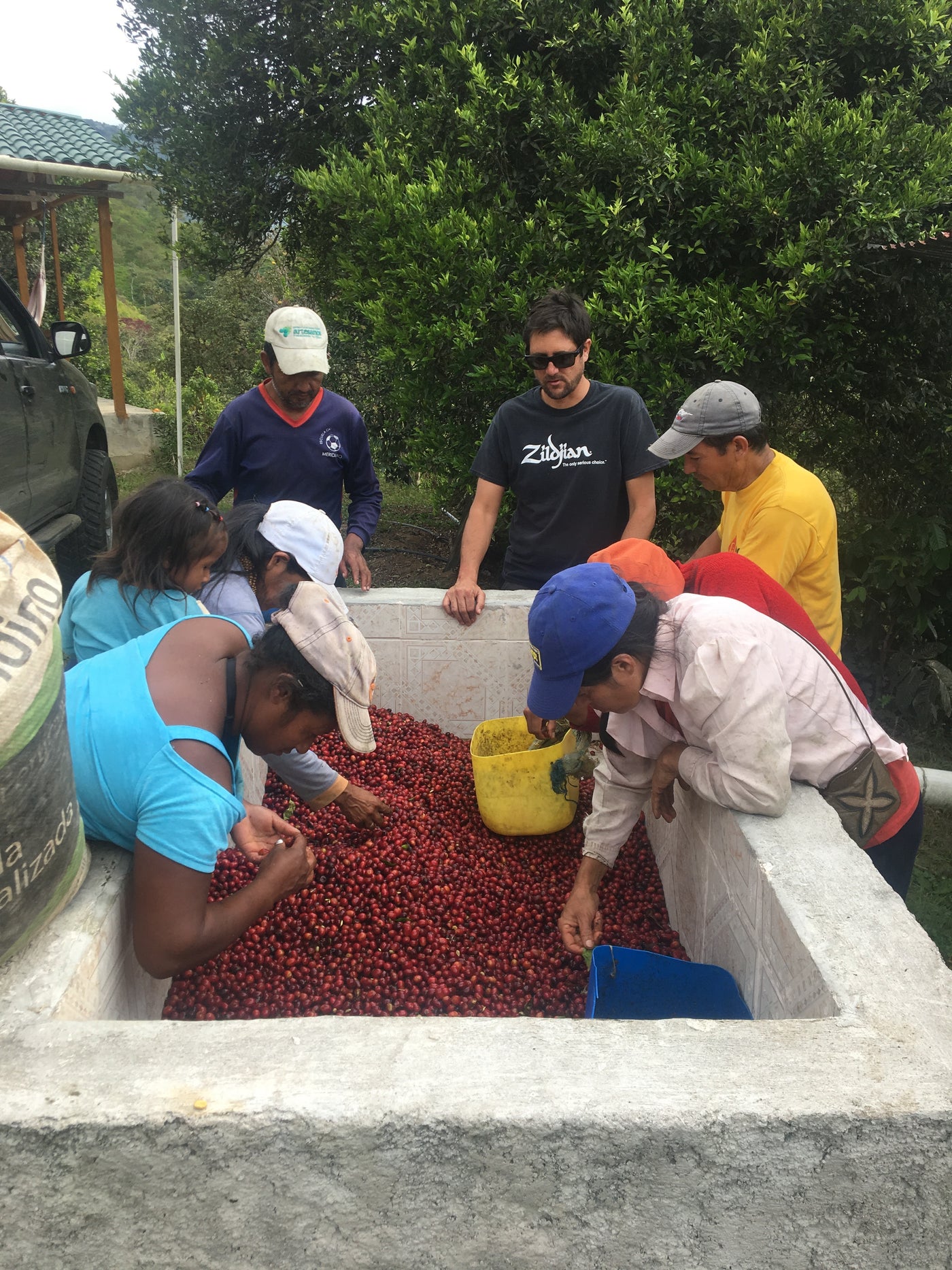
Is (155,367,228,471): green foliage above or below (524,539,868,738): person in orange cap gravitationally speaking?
below

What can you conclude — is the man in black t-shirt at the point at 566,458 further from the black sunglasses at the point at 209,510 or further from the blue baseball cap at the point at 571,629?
the blue baseball cap at the point at 571,629

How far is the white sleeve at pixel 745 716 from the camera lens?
215 cm

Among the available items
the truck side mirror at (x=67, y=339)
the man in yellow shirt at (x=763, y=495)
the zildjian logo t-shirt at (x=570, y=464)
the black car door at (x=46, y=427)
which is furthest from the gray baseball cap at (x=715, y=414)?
the truck side mirror at (x=67, y=339)

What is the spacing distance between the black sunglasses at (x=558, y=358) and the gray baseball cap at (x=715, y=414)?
0.57 metres

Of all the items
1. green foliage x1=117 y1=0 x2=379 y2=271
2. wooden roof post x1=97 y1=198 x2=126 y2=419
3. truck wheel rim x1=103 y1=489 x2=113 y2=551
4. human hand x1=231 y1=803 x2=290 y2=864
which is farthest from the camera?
wooden roof post x1=97 y1=198 x2=126 y2=419

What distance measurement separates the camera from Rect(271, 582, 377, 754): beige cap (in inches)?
78.7

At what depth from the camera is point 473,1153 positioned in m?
1.40

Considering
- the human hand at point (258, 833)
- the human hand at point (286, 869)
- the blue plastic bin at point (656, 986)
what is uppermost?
the human hand at point (286, 869)

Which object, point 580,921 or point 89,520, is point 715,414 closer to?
point 580,921

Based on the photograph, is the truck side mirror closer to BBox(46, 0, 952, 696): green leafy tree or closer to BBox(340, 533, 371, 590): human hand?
BBox(46, 0, 952, 696): green leafy tree

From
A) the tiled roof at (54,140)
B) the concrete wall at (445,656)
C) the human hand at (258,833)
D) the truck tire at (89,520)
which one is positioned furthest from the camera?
the tiled roof at (54,140)

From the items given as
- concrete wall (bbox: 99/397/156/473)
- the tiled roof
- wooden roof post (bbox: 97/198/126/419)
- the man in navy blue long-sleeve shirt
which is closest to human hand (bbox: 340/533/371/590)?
the man in navy blue long-sleeve shirt

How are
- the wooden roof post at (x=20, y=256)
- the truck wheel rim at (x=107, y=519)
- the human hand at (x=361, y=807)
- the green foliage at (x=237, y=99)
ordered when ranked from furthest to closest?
the wooden roof post at (x=20, y=256)
the truck wheel rim at (x=107, y=519)
the green foliage at (x=237, y=99)
the human hand at (x=361, y=807)

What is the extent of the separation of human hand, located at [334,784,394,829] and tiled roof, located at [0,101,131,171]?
893cm
